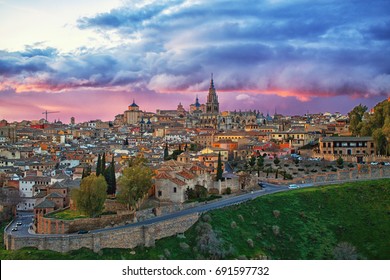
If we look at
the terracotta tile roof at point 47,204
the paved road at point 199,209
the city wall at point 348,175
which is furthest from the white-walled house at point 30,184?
the city wall at point 348,175

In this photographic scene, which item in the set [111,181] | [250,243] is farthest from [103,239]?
[111,181]

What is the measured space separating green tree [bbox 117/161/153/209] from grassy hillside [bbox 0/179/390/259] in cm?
456

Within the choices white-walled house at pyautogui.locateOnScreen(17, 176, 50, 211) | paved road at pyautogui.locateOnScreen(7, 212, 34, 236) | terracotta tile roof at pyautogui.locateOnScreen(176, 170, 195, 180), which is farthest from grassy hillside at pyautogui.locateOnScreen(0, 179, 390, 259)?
white-walled house at pyautogui.locateOnScreen(17, 176, 50, 211)

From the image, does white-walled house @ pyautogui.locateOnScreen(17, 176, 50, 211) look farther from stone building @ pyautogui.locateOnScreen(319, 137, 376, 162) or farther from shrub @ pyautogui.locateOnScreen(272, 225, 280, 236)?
stone building @ pyautogui.locateOnScreen(319, 137, 376, 162)

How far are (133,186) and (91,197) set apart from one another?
10.6ft

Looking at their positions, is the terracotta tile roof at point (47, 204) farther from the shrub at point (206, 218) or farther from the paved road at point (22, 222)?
the shrub at point (206, 218)

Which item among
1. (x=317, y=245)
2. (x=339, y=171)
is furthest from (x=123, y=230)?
(x=339, y=171)

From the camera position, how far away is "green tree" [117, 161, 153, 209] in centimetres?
3556

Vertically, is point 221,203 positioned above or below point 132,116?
below

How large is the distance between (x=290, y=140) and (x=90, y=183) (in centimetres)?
3906

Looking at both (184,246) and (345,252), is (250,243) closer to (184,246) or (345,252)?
(184,246)

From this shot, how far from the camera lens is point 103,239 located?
99.7 ft

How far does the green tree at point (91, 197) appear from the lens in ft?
111

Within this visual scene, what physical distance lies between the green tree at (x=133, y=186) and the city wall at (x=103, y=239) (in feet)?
10.0
